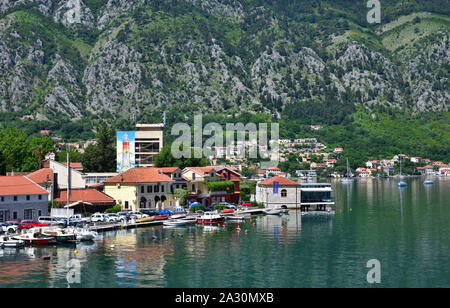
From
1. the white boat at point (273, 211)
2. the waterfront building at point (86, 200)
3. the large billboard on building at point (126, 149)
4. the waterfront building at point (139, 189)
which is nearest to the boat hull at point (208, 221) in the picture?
the waterfront building at point (139, 189)

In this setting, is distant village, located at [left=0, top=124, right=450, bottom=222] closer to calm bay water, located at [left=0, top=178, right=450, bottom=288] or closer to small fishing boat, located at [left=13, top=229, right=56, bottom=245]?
small fishing boat, located at [left=13, top=229, right=56, bottom=245]

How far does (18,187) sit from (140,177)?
1065 inches

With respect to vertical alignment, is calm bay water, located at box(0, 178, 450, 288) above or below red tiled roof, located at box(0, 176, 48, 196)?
below

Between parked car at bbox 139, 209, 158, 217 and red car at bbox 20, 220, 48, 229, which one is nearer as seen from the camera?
red car at bbox 20, 220, 48, 229

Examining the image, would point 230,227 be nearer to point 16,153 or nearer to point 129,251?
point 129,251

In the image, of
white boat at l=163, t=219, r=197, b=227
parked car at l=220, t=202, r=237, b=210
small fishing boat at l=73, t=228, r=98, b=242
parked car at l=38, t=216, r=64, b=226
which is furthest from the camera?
parked car at l=220, t=202, r=237, b=210

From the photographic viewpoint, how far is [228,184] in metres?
142

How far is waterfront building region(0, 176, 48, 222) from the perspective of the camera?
327ft

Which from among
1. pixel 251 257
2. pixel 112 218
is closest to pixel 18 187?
pixel 112 218

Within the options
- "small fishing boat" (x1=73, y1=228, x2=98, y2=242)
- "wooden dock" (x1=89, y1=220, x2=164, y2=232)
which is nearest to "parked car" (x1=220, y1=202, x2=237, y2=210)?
"wooden dock" (x1=89, y1=220, x2=164, y2=232)

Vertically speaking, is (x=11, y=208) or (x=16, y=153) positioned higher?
(x=16, y=153)

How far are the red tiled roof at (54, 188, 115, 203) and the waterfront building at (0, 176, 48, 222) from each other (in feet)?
25.5
